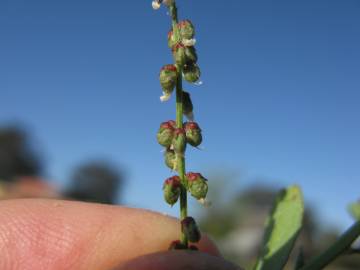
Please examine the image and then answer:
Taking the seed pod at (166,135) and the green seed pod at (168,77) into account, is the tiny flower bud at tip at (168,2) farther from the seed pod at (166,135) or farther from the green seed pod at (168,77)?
the seed pod at (166,135)

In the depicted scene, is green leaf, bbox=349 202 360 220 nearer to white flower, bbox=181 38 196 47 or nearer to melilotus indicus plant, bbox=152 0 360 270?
melilotus indicus plant, bbox=152 0 360 270

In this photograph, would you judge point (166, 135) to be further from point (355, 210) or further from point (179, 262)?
point (355, 210)

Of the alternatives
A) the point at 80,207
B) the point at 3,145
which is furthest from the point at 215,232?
the point at 80,207

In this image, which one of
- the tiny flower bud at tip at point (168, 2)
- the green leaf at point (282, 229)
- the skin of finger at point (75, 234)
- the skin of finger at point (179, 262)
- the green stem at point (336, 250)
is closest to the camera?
the tiny flower bud at tip at point (168, 2)

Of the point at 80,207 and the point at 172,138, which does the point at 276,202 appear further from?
the point at 172,138

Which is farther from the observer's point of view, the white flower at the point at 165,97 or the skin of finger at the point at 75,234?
the skin of finger at the point at 75,234

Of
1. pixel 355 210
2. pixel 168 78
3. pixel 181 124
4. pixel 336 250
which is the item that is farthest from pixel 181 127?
pixel 355 210

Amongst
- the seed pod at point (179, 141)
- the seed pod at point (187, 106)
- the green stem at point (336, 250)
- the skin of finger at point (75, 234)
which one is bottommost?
the skin of finger at point (75, 234)

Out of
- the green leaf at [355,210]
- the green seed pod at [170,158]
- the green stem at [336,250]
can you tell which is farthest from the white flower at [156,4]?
the green leaf at [355,210]

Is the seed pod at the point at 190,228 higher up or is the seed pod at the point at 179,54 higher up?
the seed pod at the point at 179,54
